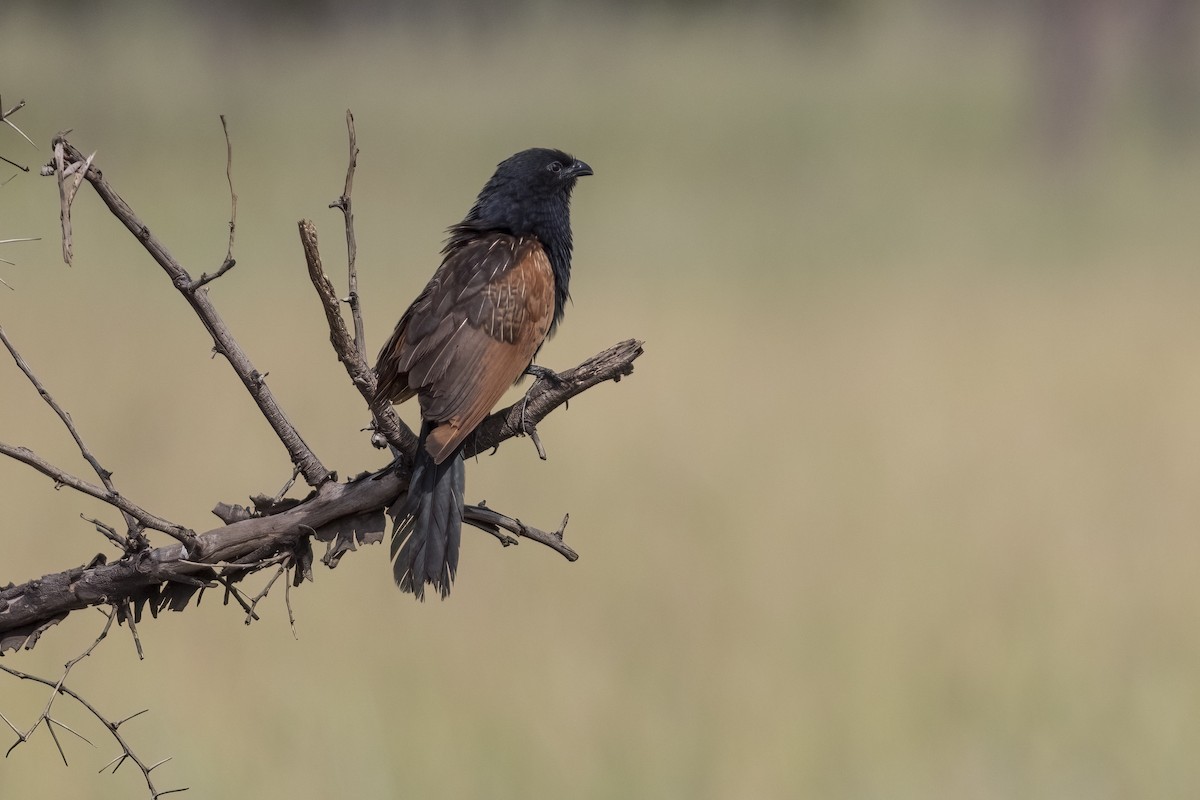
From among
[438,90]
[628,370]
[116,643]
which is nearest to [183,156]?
[438,90]

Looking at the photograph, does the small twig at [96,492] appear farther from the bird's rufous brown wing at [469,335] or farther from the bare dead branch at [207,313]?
the bird's rufous brown wing at [469,335]

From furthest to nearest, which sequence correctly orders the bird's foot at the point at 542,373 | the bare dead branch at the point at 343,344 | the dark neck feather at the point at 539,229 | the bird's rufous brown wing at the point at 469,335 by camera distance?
1. the dark neck feather at the point at 539,229
2. the bird's foot at the point at 542,373
3. the bird's rufous brown wing at the point at 469,335
4. the bare dead branch at the point at 343,344

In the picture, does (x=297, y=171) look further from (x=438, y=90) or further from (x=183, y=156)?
(x=438, y=90)

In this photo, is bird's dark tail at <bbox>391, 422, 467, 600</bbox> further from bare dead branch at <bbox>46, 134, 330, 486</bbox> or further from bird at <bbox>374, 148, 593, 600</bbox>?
bare dead branch at <bbox>46, 134, 330, 486</bbox>

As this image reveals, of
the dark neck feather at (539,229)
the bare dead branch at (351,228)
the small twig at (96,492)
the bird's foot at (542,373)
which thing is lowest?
the small twig at (96,492)

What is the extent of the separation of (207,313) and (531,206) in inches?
55.0

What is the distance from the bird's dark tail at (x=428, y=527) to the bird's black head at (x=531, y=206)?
966mm

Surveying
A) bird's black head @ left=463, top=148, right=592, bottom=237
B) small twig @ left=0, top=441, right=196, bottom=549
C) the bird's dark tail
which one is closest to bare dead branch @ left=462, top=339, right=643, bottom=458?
the bird's dark tail

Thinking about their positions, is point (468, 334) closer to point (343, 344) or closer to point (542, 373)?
point (542, 373)

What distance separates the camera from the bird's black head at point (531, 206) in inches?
108

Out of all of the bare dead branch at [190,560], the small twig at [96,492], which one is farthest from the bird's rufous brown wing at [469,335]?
the small twig at [96,492]

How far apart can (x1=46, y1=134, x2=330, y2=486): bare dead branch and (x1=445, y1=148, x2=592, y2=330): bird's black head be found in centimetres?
113

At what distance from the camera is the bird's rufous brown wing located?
6.42 ft

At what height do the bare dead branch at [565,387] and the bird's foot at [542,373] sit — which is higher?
the bird's foot at [542,373]
